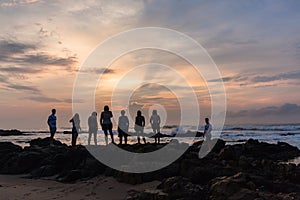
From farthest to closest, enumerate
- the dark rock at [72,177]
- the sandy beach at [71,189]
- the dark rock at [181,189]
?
the dark rock at [72,177] < the sandy beach at [71,189] < the dark rock at [181,189]

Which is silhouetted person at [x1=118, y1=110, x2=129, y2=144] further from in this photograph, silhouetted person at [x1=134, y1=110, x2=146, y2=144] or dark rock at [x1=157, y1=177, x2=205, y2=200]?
dark rock at [x1=157, y1=177, x2=205, y2=200]

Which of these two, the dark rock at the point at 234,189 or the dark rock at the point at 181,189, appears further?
the dark rock at the point at 181,189

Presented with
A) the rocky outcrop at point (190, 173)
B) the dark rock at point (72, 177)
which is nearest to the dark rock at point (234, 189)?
the rocky outcrop at point (190, 173)

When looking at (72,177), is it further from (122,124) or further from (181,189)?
(122,124)

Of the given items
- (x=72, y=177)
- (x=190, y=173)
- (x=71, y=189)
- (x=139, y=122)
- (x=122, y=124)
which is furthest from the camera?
(x=122, y=124)

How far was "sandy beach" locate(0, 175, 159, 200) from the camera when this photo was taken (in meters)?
9.86

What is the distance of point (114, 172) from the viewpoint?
11875 millimetres

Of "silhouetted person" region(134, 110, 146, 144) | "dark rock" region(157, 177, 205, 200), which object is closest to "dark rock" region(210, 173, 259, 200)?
"dark rock" region(157, 177, 205, 200)

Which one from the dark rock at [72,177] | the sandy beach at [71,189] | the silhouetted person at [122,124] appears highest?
the silhouetted person at [122,124]

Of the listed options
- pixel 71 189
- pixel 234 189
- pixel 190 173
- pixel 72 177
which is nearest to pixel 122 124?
pixel 72 177

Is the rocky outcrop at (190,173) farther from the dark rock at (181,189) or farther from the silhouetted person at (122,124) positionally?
the silhouetted person at (122,124)

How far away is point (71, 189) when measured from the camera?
1079cm

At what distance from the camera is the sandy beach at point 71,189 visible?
9859 millimetres

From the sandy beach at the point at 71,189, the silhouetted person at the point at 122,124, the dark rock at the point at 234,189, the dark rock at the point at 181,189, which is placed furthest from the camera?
the silhouetted person at the point at 122,124
